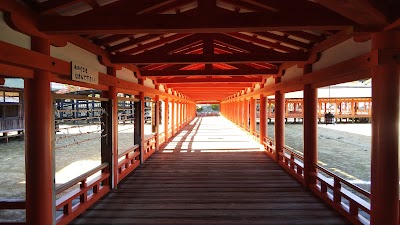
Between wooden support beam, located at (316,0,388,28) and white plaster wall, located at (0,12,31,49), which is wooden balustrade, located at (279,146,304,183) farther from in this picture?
white plaster wall, located at (0,12,31,49)

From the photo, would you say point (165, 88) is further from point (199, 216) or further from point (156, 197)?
point (199, 216)

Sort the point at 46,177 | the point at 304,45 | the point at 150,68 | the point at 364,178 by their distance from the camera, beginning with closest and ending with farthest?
the point at 46,177 < the point at 304,45 < the point at 364,178 < the point at 150,68

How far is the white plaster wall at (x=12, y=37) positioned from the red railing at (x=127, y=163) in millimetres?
3990

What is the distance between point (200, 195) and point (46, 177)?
120 inches

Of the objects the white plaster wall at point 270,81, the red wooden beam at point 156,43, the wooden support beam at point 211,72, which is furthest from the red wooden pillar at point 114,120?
the white plaster wall at point 270,81

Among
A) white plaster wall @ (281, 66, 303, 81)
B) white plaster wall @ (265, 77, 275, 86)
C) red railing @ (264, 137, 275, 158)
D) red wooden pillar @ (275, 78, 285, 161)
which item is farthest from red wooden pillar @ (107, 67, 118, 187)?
white plaster wall @ (265, 77, 275, 86)

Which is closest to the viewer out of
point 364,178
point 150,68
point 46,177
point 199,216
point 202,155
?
point 46,177

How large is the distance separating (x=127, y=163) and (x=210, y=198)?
309 cm

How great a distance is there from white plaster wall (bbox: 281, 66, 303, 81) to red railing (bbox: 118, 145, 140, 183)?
5.03 metres

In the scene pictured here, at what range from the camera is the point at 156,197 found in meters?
5.77

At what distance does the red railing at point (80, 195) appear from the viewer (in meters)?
4.38

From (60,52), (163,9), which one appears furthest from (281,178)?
(60,52)

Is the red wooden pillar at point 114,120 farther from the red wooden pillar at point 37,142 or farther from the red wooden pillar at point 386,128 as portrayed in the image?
the red wooden pillar at point 386,128

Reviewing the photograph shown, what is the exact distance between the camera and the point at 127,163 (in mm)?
7777
